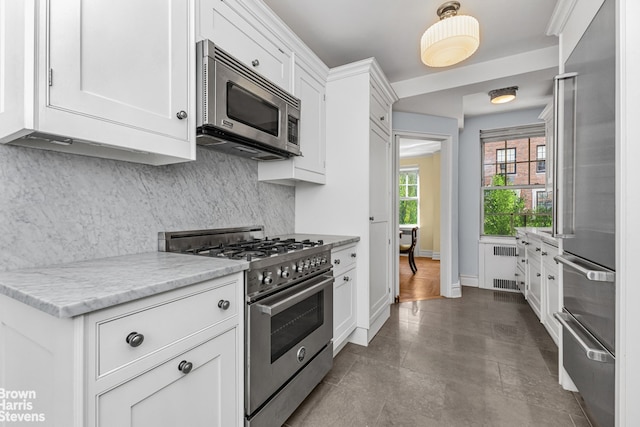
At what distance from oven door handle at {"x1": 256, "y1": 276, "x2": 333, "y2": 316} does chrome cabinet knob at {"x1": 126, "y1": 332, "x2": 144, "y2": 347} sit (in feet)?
1.77

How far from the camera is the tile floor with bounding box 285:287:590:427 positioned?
66.1 inches

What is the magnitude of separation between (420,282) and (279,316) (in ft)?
12.6

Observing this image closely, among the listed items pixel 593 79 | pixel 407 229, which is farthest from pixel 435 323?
pixel 407 229

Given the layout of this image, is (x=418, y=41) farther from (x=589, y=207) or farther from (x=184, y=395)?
(x=184, y=395)

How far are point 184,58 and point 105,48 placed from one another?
34 centimetres

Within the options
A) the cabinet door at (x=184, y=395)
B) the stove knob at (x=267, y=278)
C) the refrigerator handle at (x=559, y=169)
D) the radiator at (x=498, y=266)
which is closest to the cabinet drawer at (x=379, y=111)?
the refrigerator handle at (x=559, y=169)

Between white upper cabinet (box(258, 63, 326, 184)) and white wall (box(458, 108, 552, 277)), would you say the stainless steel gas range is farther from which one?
white wall (box(458, 108, 552, 277))

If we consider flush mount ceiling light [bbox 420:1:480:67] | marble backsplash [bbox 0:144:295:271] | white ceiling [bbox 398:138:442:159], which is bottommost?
marble backsplash [bbox 0:144:295:271]

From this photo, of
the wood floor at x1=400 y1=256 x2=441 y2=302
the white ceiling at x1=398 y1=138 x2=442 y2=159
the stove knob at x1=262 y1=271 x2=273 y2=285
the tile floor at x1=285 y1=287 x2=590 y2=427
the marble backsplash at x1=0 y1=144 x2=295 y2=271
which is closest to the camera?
the marble backsplash at x1=0 y1=144 x2=295 y2=271

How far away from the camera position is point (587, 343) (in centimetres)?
146

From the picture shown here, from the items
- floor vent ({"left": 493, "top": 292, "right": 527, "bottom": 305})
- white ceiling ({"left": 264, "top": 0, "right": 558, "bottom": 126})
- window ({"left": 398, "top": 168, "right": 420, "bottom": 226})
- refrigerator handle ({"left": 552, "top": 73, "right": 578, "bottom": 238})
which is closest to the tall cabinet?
white ceiling ({"left": 264, "top": 0, "right": 558, "bottom": 126})

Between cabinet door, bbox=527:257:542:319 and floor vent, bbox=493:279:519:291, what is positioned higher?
cabinet door, bbox=527:257:542:319

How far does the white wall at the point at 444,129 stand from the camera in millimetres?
3906

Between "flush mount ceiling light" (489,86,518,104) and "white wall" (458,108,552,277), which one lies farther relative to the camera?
"white wall" (458,108,552,277)
